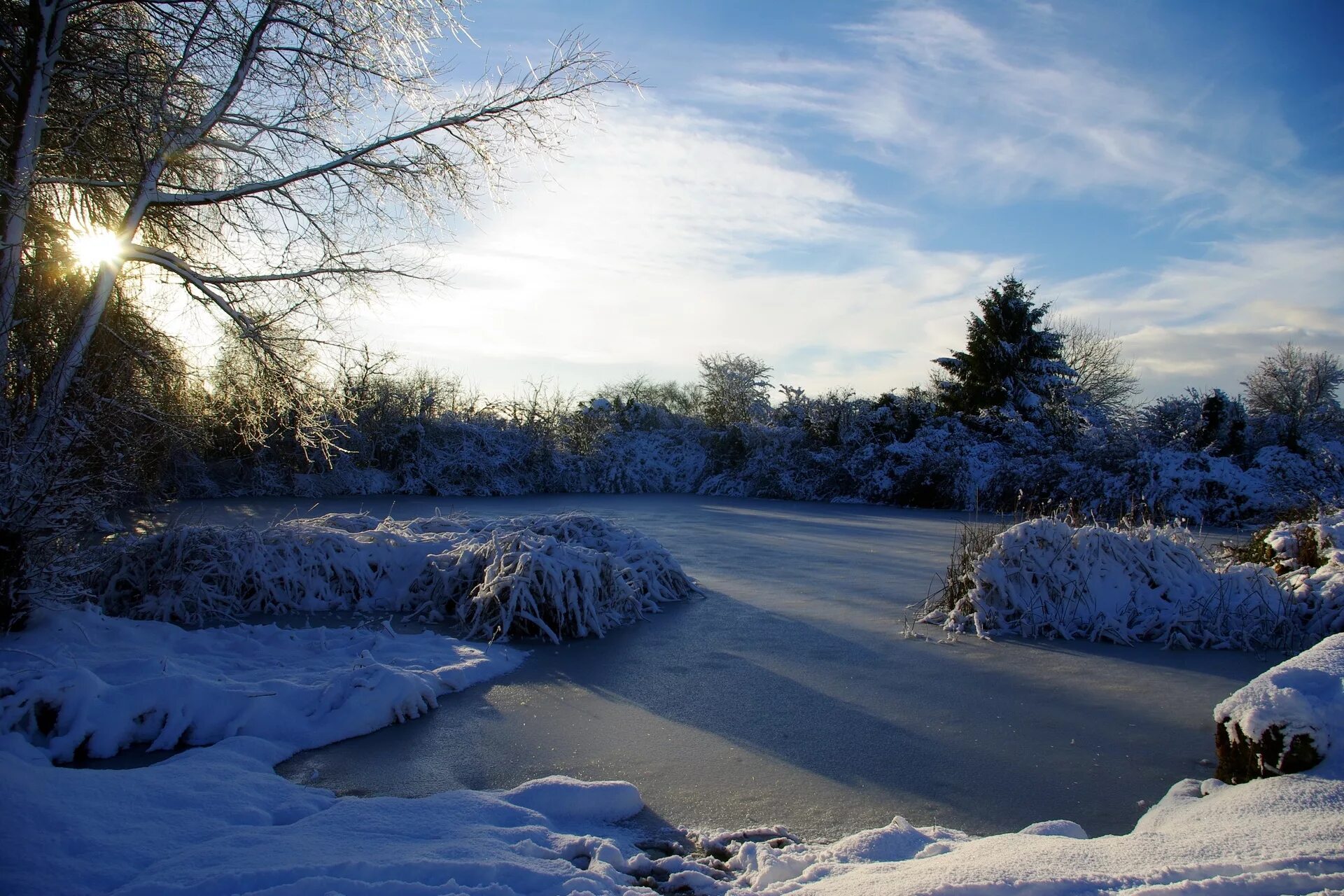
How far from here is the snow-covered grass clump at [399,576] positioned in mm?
5742

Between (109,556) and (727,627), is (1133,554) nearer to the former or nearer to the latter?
(727,627)

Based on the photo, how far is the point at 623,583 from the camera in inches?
249

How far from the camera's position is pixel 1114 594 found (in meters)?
5.92

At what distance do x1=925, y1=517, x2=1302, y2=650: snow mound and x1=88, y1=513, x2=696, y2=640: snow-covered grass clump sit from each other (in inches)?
97.5

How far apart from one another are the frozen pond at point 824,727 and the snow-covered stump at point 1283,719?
39 centimetres

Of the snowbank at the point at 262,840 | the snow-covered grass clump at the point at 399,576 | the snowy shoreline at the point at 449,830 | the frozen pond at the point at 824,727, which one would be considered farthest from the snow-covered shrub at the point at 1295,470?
the snowbank at the point at 262,840

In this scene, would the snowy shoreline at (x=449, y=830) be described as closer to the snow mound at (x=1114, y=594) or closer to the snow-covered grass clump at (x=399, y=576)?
the snow-covered grass clump at (x=399, y=576)

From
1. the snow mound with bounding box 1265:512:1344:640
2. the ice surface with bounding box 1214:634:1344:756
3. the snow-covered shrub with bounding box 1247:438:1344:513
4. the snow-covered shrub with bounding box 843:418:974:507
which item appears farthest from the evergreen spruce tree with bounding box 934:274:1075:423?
the ice surface with bounding box 1214:634:1344:756

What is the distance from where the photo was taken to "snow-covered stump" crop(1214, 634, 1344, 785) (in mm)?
2631

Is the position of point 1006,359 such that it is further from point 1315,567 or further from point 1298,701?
point 1298,701

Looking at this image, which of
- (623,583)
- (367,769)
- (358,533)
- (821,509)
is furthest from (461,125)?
(821,509)

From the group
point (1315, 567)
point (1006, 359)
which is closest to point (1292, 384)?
point (1006, 359)

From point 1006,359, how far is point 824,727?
19678 millimetres

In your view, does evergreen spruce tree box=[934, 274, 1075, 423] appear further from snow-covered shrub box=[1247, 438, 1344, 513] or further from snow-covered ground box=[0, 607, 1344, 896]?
snow-covered ground box=[0, 607, 1344, 896]
